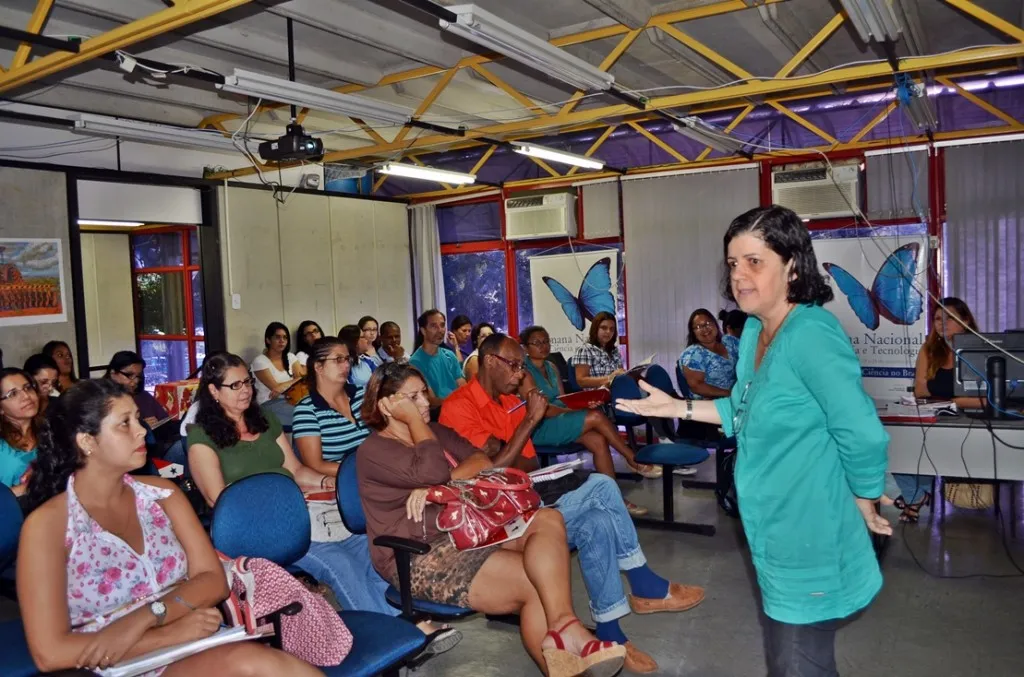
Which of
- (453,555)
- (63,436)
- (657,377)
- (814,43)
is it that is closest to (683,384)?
(657,377)

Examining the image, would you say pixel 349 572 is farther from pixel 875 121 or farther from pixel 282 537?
pixel 875 121

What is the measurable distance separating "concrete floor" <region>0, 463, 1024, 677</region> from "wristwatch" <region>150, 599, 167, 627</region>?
1402mm

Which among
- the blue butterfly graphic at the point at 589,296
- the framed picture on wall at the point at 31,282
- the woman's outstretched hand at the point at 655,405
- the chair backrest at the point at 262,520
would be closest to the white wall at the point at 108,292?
the framed picture on wall at the point at 31,282

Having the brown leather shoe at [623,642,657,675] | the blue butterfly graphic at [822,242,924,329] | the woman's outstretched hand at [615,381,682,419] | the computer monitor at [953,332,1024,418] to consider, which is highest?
the blue butterfly graphic at [822,242,924,329]

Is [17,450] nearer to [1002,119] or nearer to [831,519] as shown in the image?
[831,519]

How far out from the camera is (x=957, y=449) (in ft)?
14.5

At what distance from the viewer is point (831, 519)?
66.5 inches

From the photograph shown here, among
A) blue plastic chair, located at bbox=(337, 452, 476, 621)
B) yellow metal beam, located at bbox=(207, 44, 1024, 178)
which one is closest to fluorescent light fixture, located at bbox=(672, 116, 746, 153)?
yellow metal beam, located at bbox=(207, 44, 1024, 178)

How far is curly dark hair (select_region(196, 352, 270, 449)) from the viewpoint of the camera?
347cm

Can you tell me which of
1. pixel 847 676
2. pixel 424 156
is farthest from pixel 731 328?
pixel 424 156

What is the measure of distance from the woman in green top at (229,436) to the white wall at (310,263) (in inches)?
178

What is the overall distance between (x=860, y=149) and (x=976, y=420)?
4002 millimetres

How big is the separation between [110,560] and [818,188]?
23.6ft

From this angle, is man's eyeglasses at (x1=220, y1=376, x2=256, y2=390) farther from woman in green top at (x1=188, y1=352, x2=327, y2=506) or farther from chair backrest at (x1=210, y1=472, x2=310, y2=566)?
chair backrest at (x1=210, y1=472, x2=310, y2=566)
